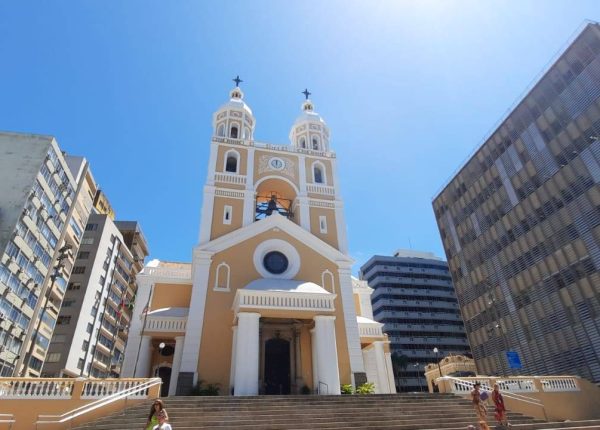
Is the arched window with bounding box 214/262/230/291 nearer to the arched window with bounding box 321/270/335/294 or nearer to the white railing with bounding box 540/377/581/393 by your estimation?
the arched window with bounding box 321/270/335/294

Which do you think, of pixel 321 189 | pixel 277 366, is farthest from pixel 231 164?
pixel 277 366

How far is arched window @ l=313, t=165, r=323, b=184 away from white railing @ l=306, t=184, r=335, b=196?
705 mm

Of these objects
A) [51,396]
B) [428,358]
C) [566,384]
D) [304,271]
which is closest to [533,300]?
[566,384]

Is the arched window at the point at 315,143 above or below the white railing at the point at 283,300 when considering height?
above

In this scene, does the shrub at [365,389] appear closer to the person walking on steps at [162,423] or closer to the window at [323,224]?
the window at [323,224]

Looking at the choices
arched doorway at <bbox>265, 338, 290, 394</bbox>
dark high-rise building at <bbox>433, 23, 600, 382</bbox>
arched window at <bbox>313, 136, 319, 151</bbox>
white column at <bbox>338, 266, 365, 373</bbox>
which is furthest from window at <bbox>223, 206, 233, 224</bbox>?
dark high-rise building at <bbox>433, 23, 600, 382</bbox>

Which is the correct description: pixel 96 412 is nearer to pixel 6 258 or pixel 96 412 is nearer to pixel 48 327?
pixel 6 258

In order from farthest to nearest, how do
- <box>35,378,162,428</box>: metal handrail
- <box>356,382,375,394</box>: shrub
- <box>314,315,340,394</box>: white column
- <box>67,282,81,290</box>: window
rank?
<box>67,282,81,290</box>: window, <box>356,382,375,394</box>: shrub, <box>314,315,340,394</box>: white column, <box>35,378,162,428</box>: metal handrail

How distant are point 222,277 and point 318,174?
10.6 meters

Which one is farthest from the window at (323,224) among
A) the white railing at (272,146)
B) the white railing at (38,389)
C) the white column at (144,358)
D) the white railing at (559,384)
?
the white railing at (38,389)

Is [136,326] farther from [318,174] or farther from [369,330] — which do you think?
[318,174]

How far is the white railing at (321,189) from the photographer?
1037 inches

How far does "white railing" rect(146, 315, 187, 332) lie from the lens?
19158 millimetres

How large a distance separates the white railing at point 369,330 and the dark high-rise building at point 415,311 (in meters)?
35.9
